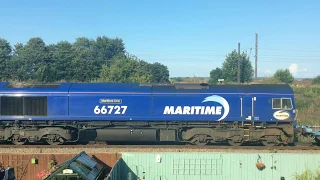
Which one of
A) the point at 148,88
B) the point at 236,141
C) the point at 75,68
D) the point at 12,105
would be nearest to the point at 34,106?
the point at 12,105

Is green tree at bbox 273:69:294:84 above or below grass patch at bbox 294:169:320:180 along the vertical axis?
above

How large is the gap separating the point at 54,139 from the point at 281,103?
45.4ft

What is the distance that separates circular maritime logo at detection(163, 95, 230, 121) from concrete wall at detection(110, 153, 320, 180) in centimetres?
415

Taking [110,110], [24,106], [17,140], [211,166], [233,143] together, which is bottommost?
[211,166]

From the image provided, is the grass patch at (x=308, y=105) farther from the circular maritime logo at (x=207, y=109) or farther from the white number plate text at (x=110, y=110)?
the white number plate text at (x=110, y=110)

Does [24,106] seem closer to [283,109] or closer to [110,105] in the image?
[110,105]

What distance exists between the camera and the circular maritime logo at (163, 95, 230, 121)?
749 inches

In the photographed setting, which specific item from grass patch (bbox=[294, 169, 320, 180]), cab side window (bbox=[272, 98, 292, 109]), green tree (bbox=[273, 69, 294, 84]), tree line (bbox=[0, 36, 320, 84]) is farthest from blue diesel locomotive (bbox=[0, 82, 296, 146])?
green tree (bbox=[273, 69, 294, 84])

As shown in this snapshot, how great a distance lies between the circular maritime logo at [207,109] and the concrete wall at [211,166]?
415cm

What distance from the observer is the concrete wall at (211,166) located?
49.6 ft

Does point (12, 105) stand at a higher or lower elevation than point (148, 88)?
lower

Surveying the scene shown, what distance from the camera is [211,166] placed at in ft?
50.3

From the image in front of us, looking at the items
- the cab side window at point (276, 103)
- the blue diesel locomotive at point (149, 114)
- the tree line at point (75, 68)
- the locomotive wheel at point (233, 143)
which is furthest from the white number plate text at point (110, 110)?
the tree line at point (75, 68)

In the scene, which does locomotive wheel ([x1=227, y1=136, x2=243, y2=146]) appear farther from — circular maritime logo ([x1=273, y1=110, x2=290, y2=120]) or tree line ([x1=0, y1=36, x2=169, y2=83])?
tree line ([x1=0, y1=36, x2=169, y2=83])
